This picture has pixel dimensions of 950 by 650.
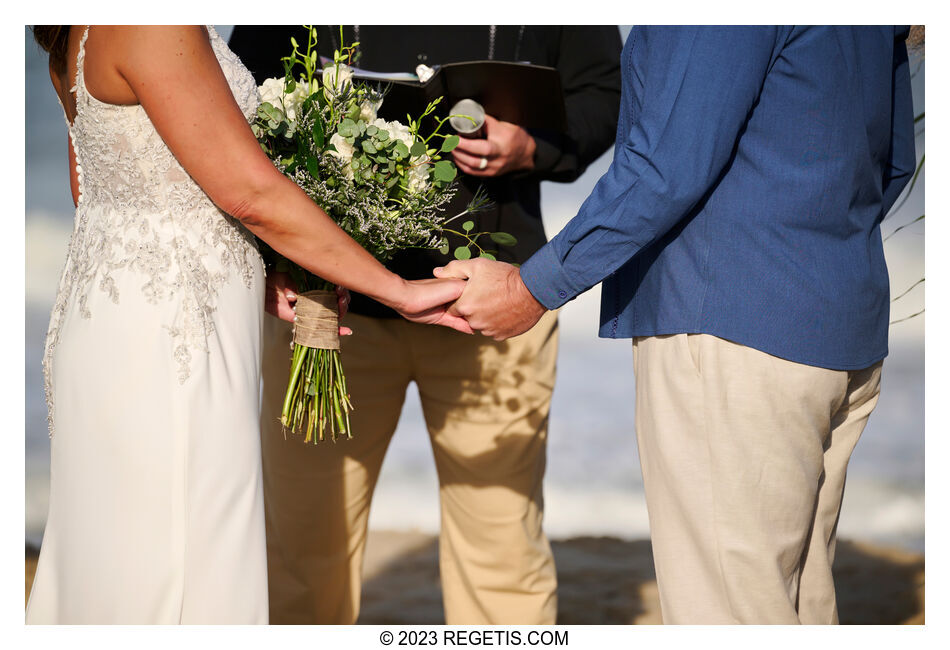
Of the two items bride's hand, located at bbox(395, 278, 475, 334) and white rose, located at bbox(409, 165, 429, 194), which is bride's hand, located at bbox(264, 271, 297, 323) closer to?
bride's hand, located at bbox(395, 278, 475, 334)

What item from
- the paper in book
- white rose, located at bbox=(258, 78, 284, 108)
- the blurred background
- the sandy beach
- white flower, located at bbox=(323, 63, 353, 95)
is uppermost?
the paper in book

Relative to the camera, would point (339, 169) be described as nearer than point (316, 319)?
Yes

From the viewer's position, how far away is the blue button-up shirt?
5.92ft

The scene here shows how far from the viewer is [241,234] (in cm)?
198

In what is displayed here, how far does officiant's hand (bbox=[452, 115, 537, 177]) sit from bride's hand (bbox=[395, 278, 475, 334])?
47 cm

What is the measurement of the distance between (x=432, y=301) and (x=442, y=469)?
82cm

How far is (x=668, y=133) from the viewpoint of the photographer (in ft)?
6.03

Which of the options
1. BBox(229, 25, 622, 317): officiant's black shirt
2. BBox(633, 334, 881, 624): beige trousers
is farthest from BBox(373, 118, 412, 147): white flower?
BBox(633, 334, 881, 624): beige trousers

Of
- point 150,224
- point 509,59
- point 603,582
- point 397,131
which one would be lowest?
point 603,582

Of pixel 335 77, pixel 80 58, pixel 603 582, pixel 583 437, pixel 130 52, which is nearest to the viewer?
pixel 130 52

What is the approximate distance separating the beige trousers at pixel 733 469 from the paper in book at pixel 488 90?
2.74 feet

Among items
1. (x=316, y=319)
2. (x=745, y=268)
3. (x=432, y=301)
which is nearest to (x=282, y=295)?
(x=316, y=319)

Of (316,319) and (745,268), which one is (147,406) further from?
(745,268)

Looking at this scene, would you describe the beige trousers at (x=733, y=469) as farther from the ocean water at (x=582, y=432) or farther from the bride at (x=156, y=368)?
the ocean water at (x=582, y=432)
